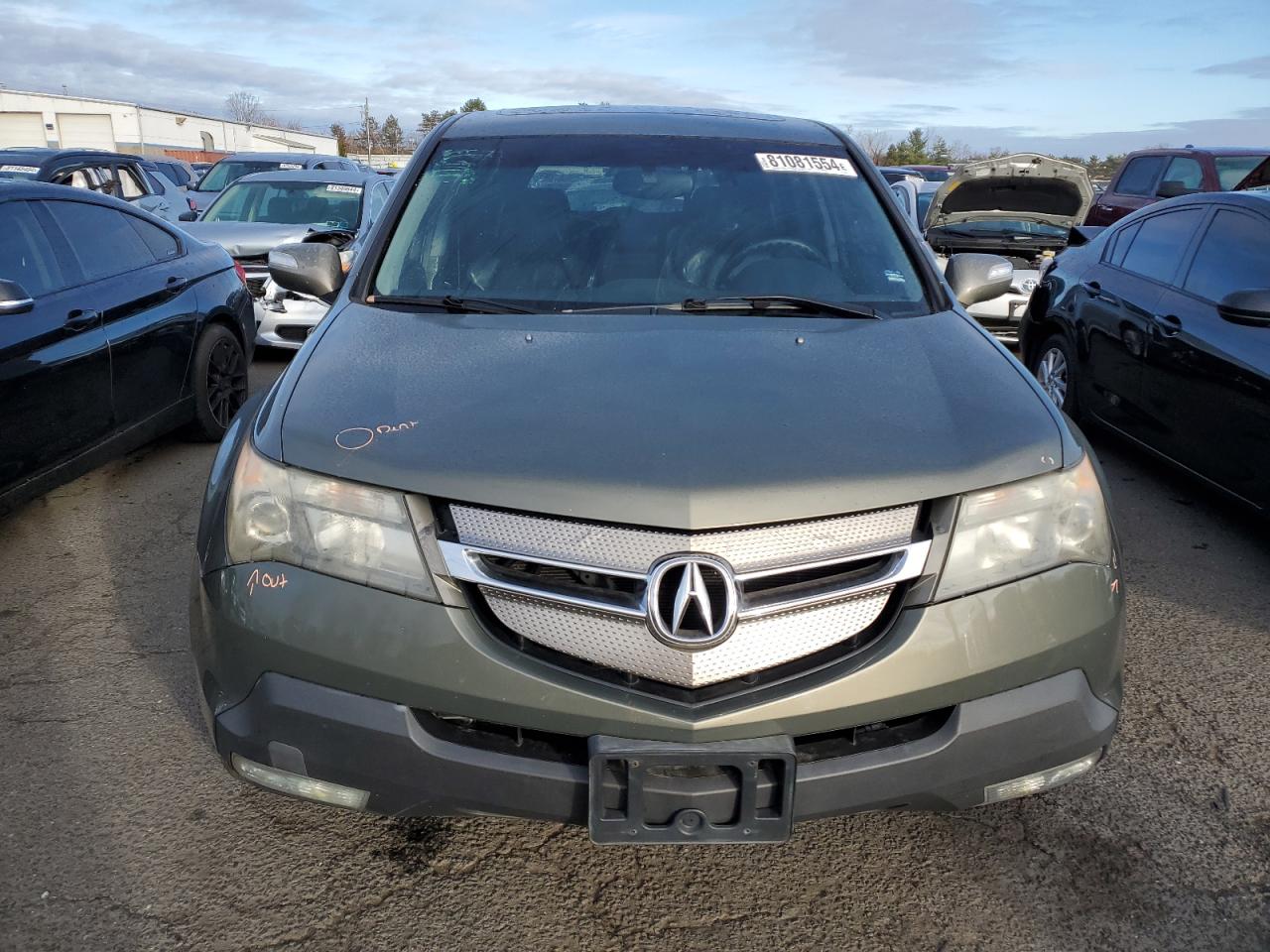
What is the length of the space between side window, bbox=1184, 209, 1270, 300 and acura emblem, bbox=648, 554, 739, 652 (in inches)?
144

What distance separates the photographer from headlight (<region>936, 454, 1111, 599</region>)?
6.38 ft

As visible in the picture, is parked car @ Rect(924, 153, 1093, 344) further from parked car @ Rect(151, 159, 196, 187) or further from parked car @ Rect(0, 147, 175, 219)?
parked car @ Rect(151, 159, 196, 187)

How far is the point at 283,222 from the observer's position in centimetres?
961

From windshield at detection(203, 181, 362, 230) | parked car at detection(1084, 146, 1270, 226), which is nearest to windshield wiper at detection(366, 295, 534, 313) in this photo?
windshield at detection(203, 181, 362, 230)

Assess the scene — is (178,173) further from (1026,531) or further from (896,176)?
(1026,531)

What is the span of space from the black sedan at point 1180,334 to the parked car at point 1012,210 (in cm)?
251

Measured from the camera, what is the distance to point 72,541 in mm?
4371

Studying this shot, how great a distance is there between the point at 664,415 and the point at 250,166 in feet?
52.2

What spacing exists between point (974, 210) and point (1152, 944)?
7.90m

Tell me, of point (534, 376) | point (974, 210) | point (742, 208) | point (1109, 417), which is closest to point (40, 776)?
point (534, 376)

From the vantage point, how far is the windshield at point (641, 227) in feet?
9.54

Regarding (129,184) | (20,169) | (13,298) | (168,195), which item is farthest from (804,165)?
(168,195)

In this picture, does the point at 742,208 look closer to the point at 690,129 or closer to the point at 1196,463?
the point at 690,129

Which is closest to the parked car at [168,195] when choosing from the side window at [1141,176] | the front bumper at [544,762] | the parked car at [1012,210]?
the parked car at [1012,210]
